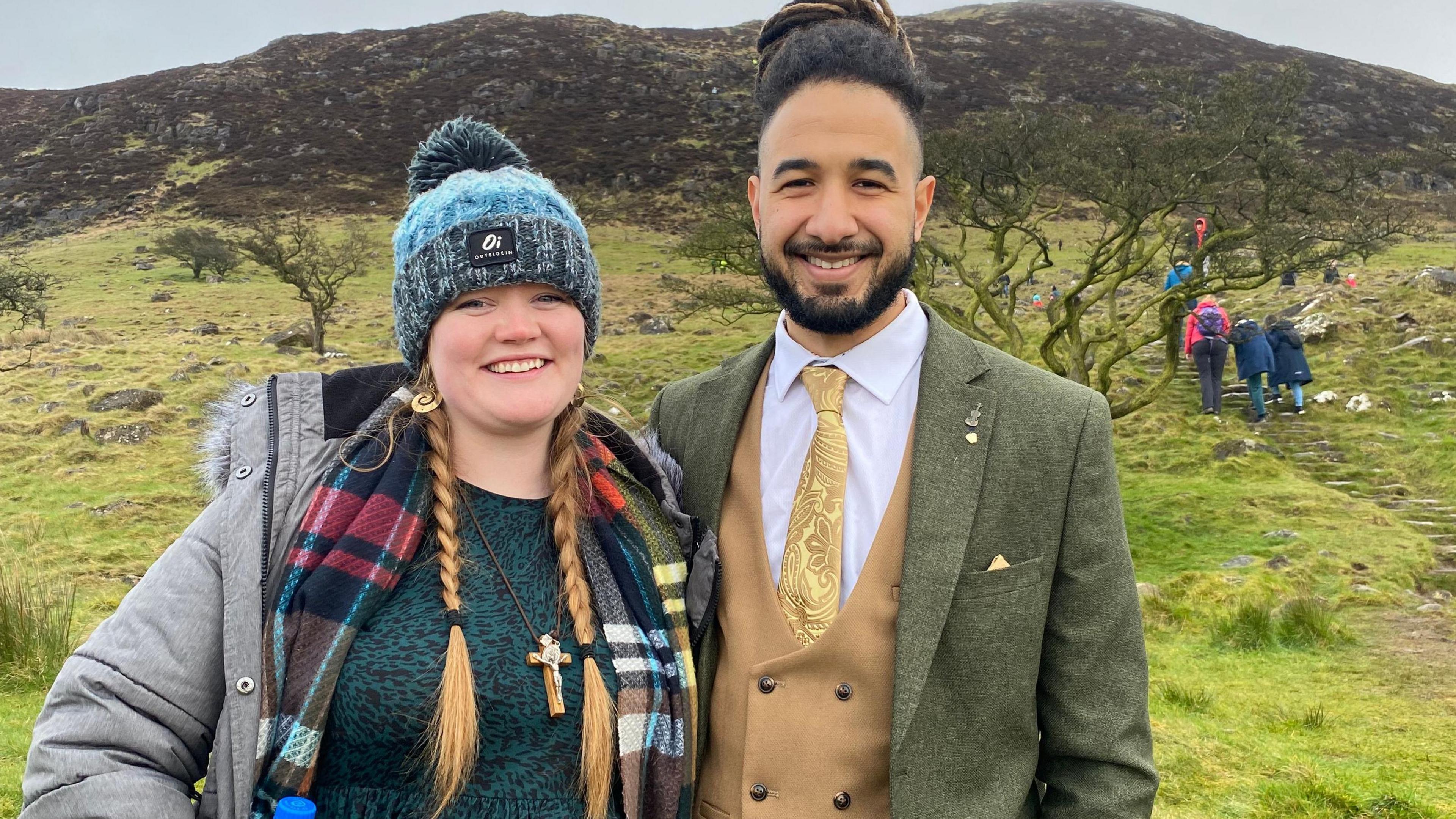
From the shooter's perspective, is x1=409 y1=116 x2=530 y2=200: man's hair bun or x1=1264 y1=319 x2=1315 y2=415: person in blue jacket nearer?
x1=409 y1=116 x2=530 y2=200: man's hair bun

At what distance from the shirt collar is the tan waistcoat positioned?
0.30 meters

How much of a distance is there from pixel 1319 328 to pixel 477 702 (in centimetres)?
2087

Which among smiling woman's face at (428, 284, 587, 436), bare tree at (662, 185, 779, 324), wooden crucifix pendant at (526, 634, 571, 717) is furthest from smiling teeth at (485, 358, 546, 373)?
bare tree at (662, 185, 779, 324)

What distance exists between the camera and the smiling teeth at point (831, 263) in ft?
7.39

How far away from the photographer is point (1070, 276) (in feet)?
95.7

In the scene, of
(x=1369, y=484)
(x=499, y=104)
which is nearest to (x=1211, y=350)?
(x=1369, y=484)

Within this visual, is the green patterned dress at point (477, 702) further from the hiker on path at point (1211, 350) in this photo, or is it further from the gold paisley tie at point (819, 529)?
the hiker on path at point (1211, 350)

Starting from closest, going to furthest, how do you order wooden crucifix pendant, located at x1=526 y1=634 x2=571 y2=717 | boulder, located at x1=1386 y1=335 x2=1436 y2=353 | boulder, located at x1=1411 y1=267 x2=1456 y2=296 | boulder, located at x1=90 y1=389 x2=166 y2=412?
wooden crucifix pendant, located at x1=526 y1=634 x2=571 y2=717
boulder, located at x1=90 y1=389 x2=166 y2=412
boulder, located at x1=1386 y1=335 x2=1436 y2=353
boulder, located at x1=1411 y1=267 x2=1456 y2=296

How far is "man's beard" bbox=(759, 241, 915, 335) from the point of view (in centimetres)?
226

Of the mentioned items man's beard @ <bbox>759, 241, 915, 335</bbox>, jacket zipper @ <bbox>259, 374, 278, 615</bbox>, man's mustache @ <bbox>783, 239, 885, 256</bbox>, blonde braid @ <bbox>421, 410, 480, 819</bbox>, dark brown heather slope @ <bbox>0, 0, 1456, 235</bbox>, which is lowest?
blonde braid @ <bbox>421, 410, 480, 819</bbox>

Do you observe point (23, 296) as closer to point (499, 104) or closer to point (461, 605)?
point (461, 605)

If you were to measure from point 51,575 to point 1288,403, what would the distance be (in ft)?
57.8

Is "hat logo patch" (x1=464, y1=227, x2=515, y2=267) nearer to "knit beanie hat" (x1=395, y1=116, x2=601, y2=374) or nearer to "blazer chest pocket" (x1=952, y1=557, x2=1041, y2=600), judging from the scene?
"knit beanie hat" (x1=395, y1=116, x2=601, y2=374)

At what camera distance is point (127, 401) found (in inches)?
548
